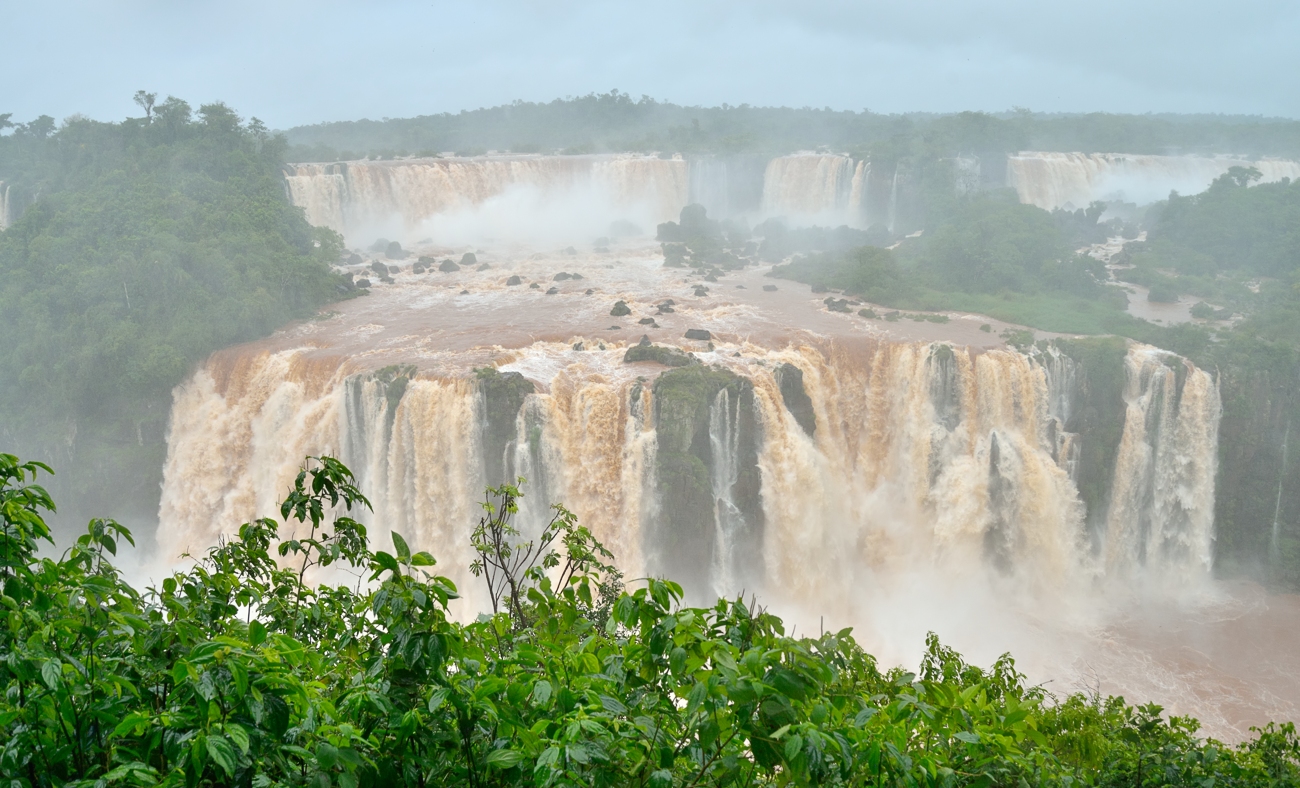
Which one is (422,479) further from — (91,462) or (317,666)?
(317,666)

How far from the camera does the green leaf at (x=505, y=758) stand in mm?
2986

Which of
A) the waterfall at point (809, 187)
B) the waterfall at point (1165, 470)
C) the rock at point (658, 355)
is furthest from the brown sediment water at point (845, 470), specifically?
the waterfall at point (809, 187)

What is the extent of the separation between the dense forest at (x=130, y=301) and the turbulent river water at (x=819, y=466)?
46.8 inches

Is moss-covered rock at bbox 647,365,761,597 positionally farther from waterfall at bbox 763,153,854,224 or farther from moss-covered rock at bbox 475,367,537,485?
waterfall at bbox 763,153,854,224

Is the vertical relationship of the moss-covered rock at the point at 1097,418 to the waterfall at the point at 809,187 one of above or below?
below

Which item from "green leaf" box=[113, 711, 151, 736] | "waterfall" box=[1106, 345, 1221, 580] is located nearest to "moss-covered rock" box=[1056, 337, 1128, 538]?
"waterfall" box=[1106, 345, 1221, 580]

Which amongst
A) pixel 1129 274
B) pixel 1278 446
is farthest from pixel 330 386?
pixel 1129 274

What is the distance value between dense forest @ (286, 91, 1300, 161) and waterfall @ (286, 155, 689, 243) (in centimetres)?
494

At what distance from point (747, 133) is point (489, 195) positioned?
58.6ft

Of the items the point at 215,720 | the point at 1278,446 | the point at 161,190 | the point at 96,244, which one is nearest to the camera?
the point at 215,720

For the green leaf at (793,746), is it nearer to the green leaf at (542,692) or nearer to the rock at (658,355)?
the green leaf at (542,692)

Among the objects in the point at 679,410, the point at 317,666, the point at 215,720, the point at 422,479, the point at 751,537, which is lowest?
the point at 751,537

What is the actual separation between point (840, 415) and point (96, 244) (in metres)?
22.9

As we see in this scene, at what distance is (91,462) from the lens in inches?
951
